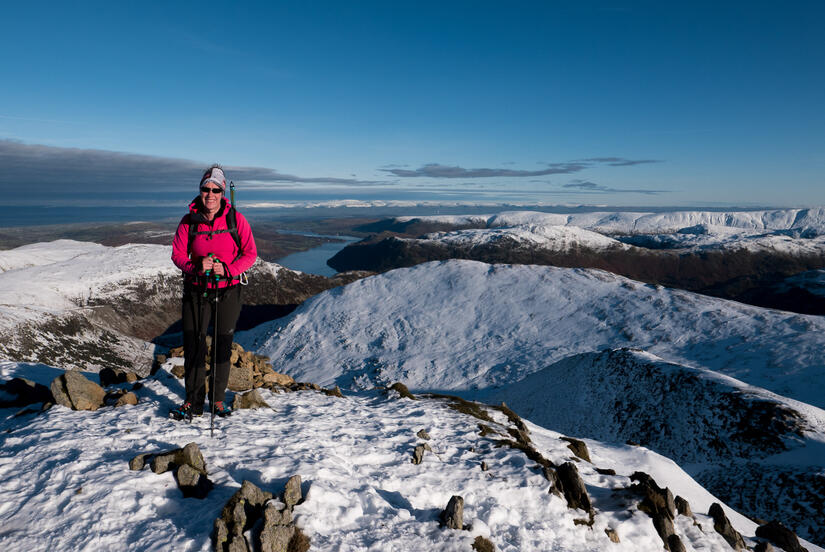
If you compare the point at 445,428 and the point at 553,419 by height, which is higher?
the point at 445,428

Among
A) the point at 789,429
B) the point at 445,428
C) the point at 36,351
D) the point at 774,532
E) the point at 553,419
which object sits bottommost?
the point at 36,351

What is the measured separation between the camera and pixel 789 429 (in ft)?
78.0

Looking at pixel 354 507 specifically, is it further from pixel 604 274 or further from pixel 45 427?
pixel 604 274

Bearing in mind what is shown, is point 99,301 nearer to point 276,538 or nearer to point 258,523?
point 258,523

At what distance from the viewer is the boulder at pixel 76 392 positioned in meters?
9.21

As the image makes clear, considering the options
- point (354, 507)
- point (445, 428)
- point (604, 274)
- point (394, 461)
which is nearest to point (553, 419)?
point (445, 428)

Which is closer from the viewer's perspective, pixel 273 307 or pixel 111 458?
pixel 111 458

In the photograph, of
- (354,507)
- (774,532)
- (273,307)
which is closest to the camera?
(354,507)

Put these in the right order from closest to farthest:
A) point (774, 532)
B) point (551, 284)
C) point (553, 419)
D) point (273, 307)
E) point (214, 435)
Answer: point (214, 435)
point (774, 532)
point (553, 419)
point (551, 284)
point (273, 307)

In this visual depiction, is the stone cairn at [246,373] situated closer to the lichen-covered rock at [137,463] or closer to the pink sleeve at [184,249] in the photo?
the pink sleeve at [184,249]

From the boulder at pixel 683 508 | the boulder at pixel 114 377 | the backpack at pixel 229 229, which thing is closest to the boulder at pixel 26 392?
the boulder at pixel 114 377

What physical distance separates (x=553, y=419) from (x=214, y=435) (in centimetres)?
3042

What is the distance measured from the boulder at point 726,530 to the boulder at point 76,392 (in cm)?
1524

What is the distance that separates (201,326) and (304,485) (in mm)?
4213
